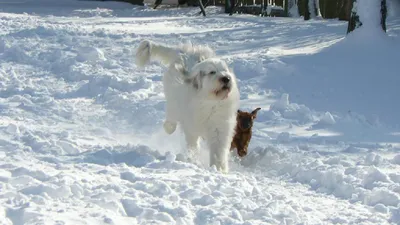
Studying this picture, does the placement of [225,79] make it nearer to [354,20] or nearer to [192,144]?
[192,144]

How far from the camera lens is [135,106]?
8.99 meters

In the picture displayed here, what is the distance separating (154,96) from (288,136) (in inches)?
97.7

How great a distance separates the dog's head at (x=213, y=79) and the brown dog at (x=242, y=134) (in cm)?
105

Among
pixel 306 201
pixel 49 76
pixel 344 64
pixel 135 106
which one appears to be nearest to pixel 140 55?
pixel 135 106

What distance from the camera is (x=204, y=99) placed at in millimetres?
6273

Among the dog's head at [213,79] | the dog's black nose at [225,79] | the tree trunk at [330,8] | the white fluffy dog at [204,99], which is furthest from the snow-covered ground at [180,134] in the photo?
the tree trunk at [330,8]

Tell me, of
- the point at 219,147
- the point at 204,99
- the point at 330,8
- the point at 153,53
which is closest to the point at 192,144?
the point at 219,147

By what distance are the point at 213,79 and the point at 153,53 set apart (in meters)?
A: 1.42

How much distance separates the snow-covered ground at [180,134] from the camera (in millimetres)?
4434

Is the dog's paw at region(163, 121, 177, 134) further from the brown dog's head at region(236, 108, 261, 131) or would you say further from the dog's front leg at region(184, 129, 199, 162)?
the brown dog's head at region(236, 108, 261, 131)

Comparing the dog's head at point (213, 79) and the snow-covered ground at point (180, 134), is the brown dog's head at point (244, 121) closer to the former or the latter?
the snow-covered ground at point (180, 134)

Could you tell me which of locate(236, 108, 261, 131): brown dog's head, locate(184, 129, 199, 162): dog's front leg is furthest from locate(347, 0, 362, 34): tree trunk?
locate(184, 129, 199, 162): dog's front leg

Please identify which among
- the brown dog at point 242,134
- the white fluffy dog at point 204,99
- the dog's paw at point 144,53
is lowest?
the brown dog at point 242,134

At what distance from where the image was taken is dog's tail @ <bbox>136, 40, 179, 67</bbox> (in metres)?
7.18
